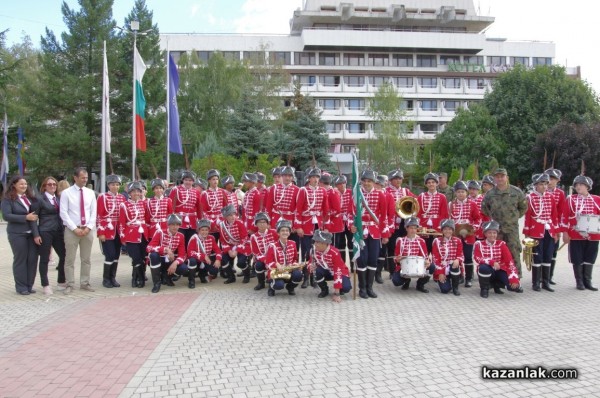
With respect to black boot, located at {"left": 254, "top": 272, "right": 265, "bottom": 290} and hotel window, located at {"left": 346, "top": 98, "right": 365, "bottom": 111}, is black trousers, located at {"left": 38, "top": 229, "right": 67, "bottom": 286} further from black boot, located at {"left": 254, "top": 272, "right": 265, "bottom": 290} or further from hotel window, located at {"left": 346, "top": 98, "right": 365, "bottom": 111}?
hotel window, located at {"left": 346, "top": 98, "right": 365, "bottom": 111}

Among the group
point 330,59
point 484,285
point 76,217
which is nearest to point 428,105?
point 330,59

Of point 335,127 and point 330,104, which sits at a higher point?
point 330,104

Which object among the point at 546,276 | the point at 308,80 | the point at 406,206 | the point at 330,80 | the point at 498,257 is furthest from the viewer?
the point at 330,80

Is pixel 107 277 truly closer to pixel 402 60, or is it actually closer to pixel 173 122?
pixel 173 122

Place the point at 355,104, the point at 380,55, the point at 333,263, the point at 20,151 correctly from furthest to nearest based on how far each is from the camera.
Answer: the point at 380,55
the point at 355,104
the point at 20,151
the point at 333,263

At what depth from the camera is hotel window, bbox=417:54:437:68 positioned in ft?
217

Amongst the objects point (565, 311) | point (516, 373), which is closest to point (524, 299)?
point (565, 311)

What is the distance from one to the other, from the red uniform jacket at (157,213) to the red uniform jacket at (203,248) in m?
0.68

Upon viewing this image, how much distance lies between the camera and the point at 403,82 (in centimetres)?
6438

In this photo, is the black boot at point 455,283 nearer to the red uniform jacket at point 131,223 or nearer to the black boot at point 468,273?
the black boot at point 468,273

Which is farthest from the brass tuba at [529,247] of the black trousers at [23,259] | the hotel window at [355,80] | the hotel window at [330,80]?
the hotel window at [355,80]

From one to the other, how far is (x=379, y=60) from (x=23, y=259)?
6081 centimetres

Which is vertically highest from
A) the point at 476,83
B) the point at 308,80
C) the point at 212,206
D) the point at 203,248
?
the point at 476,83

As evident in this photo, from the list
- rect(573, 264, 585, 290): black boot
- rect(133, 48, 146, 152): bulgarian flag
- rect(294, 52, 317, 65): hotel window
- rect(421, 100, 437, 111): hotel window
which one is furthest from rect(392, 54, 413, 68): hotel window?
rect(573, 264, 585, 290): black boot
